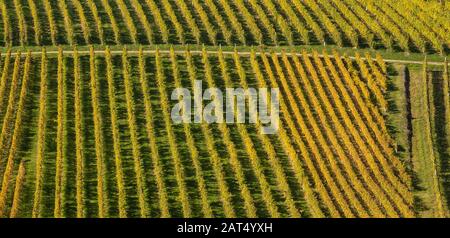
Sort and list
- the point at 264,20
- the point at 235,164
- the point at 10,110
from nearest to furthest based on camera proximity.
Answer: the point at 235,164
the point at 10,110
the point at 264,20

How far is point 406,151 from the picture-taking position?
5475 centimetres

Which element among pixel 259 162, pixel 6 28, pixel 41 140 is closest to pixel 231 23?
pixel 6 28

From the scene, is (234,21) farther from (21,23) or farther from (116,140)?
(116,140)

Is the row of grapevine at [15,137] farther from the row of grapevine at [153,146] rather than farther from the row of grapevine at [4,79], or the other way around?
the row of grapevine at [153,146]

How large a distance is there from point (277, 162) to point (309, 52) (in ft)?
50.5

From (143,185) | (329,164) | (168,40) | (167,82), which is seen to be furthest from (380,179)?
(168,40)

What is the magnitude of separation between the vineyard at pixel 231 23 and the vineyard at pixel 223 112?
0.16 m

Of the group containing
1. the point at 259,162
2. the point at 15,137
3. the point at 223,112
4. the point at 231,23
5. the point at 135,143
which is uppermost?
the point at 231,23

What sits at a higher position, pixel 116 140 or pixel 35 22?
pixel 35 22

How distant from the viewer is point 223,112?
59344mm

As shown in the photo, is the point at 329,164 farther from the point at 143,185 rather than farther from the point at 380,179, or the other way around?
the point at 143,185

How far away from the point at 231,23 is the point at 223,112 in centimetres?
1434

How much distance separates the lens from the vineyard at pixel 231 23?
225 ft

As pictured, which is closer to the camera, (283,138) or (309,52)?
(283,138)
